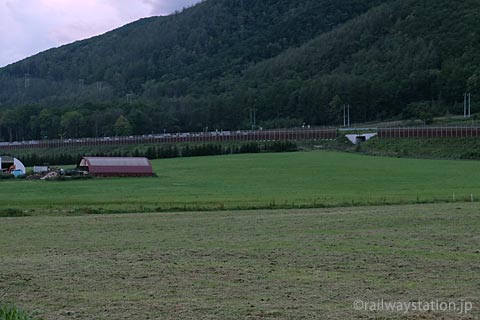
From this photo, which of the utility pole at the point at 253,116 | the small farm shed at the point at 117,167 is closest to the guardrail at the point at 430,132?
the small farm shed at the point at 117,167

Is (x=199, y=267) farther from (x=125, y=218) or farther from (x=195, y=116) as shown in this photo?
(x=195, y=116)

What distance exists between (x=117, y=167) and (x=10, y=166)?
14.3 m

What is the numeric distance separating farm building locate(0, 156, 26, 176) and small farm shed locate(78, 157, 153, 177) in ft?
23.9

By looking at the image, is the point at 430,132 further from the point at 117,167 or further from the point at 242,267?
the point at 242,267

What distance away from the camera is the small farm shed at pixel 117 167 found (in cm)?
7550

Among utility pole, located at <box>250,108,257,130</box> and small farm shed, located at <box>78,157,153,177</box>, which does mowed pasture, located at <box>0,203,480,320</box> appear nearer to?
small farm shed, located at <box>78,157,153,177</box>

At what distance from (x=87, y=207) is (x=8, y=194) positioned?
15.5 m

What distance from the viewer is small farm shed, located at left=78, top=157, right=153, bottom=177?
75500 millimetres

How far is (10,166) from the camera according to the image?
83062 millimetres

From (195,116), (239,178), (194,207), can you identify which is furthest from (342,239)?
(195,116)

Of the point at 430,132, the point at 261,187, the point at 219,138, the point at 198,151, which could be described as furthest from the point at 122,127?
the point at 261,187

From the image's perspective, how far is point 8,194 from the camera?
52.5m

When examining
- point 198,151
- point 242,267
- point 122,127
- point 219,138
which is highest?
point 122,127

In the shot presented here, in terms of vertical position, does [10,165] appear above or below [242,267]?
above
